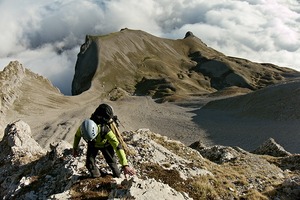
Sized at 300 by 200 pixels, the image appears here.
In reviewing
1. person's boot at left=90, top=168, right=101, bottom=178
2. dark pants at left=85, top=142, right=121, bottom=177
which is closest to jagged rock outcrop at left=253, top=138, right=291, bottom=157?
dark pants at left=85, top=142, right=121, bottom=177

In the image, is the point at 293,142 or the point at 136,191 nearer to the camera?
the point at 136,191

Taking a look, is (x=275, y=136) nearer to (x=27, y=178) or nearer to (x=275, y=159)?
(x=275, y=159)

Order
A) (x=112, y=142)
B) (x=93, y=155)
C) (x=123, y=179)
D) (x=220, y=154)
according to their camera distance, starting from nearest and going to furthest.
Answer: (x=112, y=142) → (x=123, y=179) → (x=93, y=155) → (x=220, y=154)

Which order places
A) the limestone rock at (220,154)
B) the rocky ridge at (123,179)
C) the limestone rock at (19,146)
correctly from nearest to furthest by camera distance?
the rocky ridge at (123,179), the limestone rock at (19,146), the limestone rock at (220,154)

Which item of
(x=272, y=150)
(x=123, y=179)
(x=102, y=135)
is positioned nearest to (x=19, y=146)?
(x=102, y=135)

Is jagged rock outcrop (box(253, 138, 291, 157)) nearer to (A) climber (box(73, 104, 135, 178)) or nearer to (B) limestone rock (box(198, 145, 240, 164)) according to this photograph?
(B) limestone rock (box(198, 145, 240, 164))

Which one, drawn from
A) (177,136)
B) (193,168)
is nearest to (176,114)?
(177,136)

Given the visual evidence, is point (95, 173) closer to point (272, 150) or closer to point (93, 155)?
point (93, 155)

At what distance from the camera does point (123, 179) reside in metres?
15.9

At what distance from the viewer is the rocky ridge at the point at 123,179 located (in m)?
14.9

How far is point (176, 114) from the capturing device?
149000mm

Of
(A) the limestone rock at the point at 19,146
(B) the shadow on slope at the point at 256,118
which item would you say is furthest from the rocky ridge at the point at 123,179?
(B) the shadow on slope at the point at 256,118

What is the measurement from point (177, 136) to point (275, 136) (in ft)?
94.7

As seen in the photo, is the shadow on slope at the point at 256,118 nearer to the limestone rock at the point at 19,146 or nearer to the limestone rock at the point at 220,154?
the limestone rock at the point at 220,154
